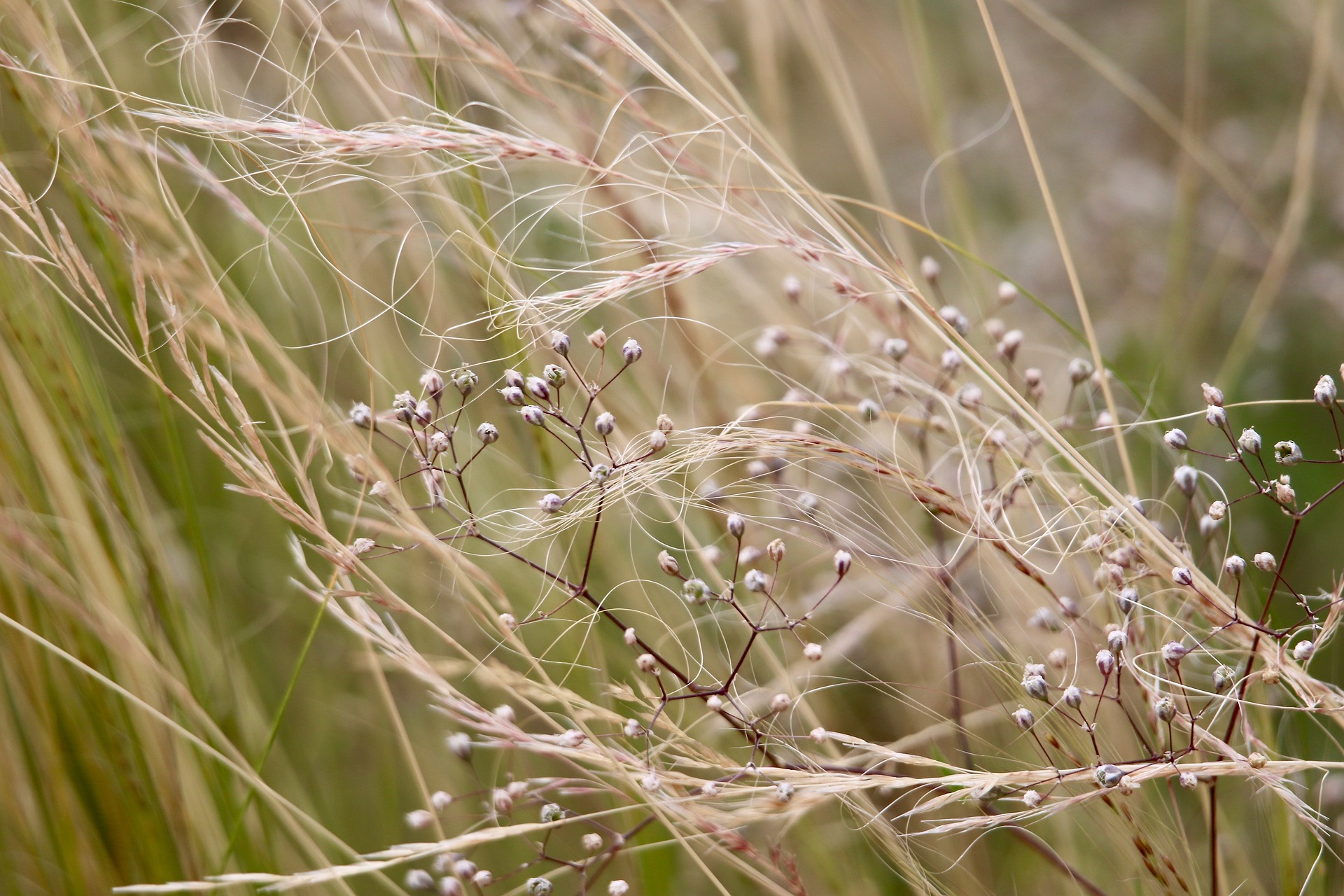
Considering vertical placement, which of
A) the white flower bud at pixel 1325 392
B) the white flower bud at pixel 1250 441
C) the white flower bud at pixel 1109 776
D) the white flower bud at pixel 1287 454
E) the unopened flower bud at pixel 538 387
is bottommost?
the white flower bud at pixel 1109 776

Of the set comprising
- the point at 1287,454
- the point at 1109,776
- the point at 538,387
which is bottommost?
the point at 1109,776

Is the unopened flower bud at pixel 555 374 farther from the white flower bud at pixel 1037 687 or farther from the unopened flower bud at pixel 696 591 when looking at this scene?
the white flower bud at pixel 1037 687

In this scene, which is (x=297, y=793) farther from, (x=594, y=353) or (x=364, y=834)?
(x=594, y=353)

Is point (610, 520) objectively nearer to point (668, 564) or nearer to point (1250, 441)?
point (668, 564)

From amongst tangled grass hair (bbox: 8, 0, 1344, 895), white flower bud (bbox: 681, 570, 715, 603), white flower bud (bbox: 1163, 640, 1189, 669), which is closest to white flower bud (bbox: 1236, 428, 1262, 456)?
tangled grass hair (bbox: 8, 0, 1344, 895)

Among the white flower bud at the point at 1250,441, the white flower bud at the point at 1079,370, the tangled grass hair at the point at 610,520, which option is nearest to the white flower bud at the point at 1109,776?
the tangled grass hair at the point at 610,520

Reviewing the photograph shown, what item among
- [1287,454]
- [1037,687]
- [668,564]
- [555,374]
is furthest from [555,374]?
[1287,454]

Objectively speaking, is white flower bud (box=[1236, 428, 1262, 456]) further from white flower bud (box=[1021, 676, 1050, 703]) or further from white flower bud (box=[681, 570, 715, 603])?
white flower bud (box=[681, 570, 715, 603])
